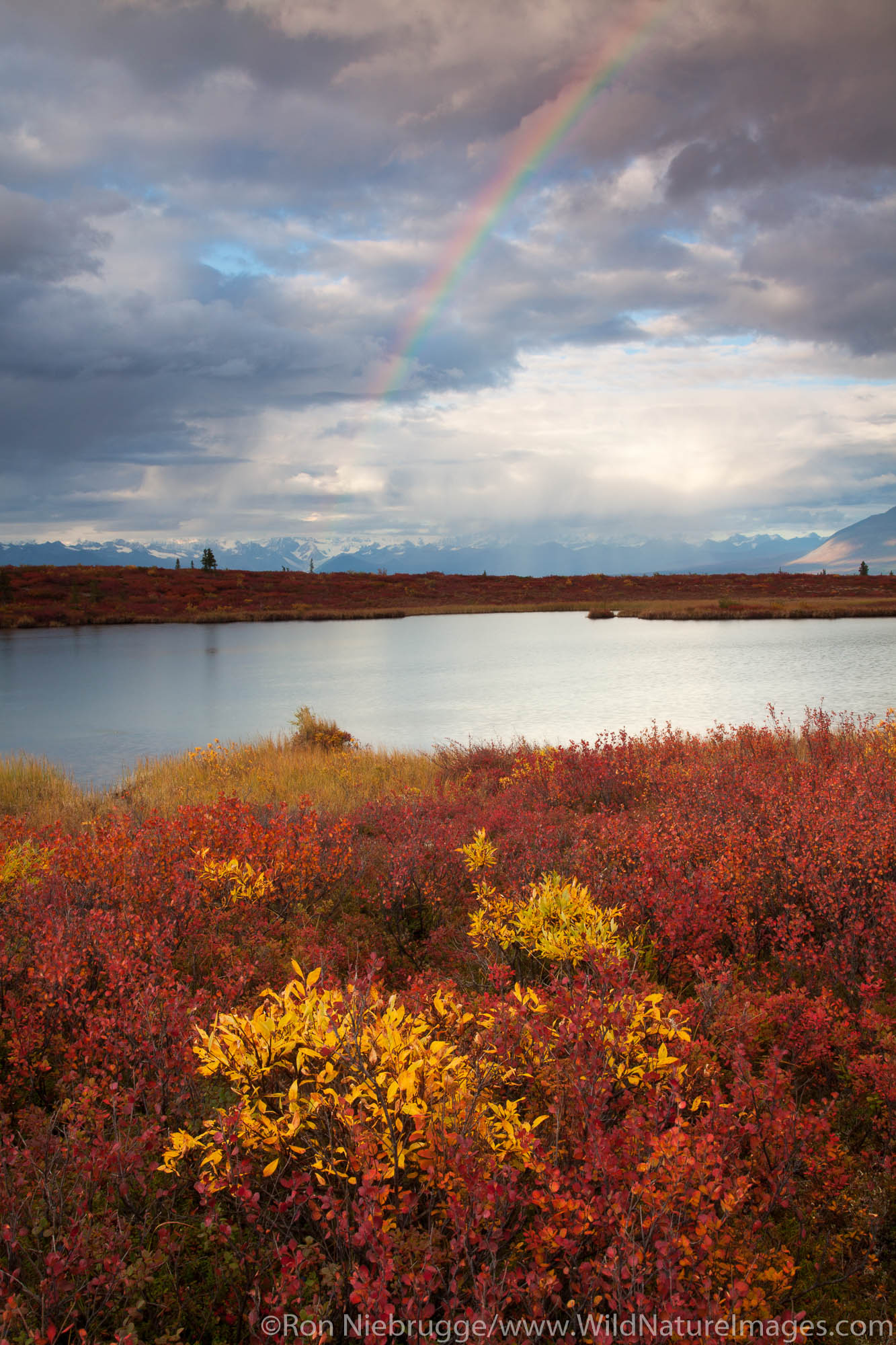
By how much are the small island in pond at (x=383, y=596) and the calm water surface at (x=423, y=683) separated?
26.7 ft

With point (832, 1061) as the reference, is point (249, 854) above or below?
above

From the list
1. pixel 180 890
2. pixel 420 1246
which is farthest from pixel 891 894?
pixel 180 890

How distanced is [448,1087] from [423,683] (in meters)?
27.2

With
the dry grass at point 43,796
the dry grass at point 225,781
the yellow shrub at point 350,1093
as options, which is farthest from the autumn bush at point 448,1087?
the dry grass at point 43,796

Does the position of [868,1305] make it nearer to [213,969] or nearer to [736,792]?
[213,969]

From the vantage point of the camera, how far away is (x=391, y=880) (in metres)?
6.44

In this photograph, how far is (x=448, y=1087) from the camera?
2729mm

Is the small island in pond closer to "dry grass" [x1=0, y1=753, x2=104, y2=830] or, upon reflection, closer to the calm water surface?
the calm water surface

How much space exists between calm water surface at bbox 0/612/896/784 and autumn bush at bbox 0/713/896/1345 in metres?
10.7

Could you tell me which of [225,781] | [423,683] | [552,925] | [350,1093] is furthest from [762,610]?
[350,1093]

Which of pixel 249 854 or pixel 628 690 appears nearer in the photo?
pixel 249 854

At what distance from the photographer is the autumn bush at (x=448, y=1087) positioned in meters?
2.34

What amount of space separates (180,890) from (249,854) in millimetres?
901

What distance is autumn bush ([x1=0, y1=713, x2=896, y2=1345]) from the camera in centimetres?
234
